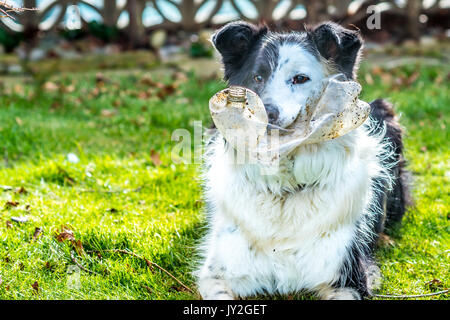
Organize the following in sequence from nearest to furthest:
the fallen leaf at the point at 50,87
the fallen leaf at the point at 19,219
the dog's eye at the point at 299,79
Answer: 1. the dog's eye at the point at 299,79
2. the fallen leaf at the point at 19,219
3. the fallen leaf at the point at 50,87

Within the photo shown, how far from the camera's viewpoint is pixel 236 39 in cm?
288

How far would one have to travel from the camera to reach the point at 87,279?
9.54 ft

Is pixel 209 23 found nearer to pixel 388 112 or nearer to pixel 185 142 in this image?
pixel 185 142

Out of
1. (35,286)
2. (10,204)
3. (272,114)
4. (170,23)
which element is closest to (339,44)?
(272,114)

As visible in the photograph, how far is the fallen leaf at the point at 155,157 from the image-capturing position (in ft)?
15.5

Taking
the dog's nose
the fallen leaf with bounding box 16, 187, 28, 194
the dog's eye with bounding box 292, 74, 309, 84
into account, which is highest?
the dog's eye with bounding box 292, 74, 309, 84

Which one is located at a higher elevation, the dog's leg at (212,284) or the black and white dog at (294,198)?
the black and white dog at (294,198)

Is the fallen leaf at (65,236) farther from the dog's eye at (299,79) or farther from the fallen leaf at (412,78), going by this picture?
the fallen leaf at (412,78)

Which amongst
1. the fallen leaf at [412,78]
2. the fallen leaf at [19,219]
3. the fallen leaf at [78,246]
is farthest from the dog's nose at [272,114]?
the fallen leaf at [412,78]

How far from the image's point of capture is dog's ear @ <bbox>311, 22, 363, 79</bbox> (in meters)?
2.74

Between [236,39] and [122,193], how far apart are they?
1.72m

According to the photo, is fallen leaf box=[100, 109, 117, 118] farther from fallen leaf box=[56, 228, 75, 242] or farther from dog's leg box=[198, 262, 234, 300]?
dog's leg box=[198, 262, 234, 300]

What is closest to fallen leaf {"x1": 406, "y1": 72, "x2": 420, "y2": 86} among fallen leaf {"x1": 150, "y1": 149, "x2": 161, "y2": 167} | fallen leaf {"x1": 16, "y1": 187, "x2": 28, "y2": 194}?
fallen leaf {"x1": 150, "y1": 149, "x2": 161, "y2": 167}

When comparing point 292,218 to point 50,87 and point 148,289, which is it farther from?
point 50,87
